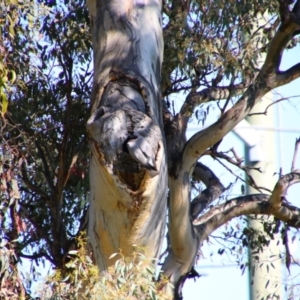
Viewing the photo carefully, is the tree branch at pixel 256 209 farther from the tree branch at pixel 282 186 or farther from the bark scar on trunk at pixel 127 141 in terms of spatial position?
the bark scar on trunk at pixel 127 141

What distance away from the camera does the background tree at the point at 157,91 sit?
593cm

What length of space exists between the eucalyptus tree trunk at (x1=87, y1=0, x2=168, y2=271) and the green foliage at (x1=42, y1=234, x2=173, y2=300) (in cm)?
32

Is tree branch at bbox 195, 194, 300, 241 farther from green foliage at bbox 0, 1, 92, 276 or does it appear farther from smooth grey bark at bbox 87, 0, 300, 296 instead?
green foliage at bbox 0, 1, 92, 276

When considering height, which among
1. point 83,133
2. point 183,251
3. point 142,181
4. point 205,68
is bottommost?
point 142,181

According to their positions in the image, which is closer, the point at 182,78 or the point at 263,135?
the point at 182,78

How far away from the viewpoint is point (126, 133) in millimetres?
4441

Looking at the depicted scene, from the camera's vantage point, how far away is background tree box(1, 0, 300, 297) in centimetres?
593

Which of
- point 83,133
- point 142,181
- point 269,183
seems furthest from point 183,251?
point 142,181

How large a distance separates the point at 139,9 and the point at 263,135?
3633 mm

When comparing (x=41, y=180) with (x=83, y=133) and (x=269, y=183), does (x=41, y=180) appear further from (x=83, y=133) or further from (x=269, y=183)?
(x=269, y=183)

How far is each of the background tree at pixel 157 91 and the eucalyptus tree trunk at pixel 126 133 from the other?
0.02m

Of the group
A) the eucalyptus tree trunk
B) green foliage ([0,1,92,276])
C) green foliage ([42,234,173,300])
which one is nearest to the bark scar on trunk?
the eucalyptus tree trunk

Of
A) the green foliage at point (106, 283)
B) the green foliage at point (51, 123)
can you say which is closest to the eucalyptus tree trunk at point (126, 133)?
the green foliage at point (106, 283)

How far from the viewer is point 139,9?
18.3ft
